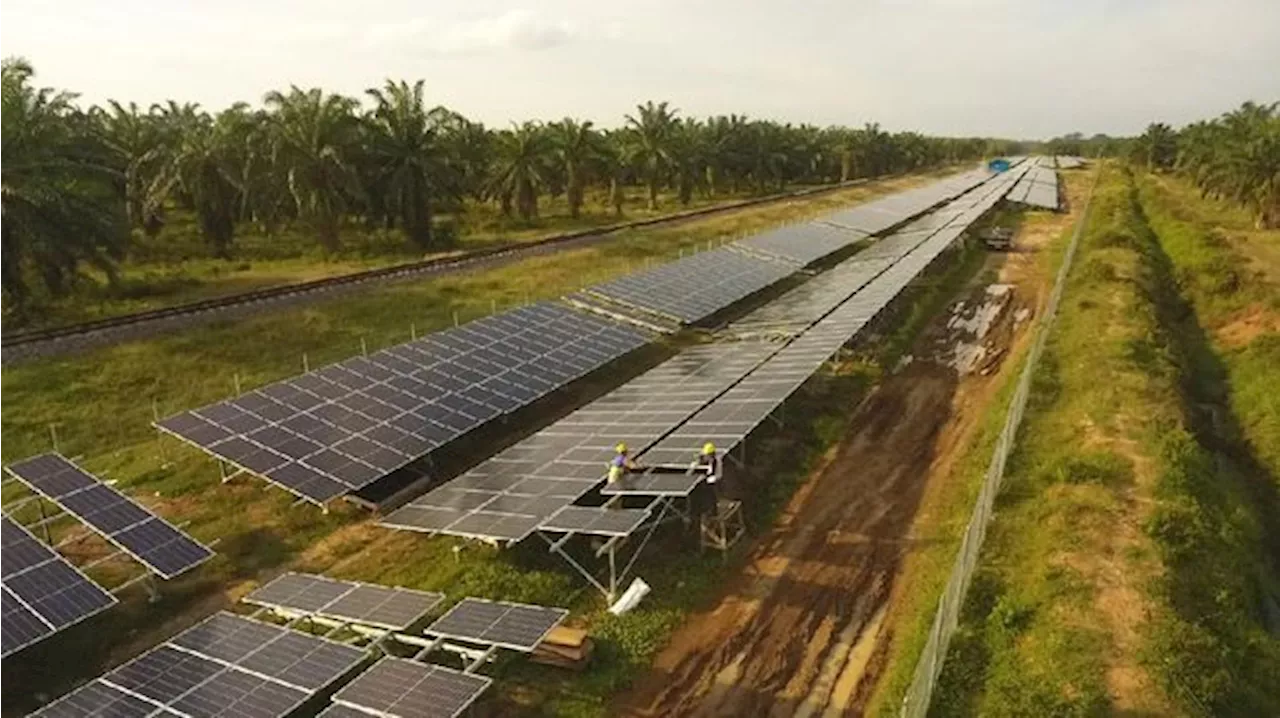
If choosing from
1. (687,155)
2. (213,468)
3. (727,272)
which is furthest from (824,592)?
(687,155)

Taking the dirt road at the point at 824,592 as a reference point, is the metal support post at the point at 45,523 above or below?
above

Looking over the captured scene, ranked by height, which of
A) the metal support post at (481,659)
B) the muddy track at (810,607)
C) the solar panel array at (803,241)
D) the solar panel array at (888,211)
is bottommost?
the muddy track at (810,607)

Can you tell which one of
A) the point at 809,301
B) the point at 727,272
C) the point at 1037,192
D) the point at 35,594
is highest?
the point at 1037,192

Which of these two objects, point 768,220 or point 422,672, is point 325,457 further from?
point 768,220

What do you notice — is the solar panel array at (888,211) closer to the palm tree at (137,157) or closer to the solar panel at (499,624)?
the palm tree at (137,157)

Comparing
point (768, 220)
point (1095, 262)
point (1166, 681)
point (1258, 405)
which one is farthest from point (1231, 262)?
point (1166, 681)

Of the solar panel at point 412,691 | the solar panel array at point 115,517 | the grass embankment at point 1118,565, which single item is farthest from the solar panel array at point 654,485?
the solar panel array at point 115,517

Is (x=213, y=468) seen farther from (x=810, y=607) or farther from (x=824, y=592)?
(x=824, y=592)
